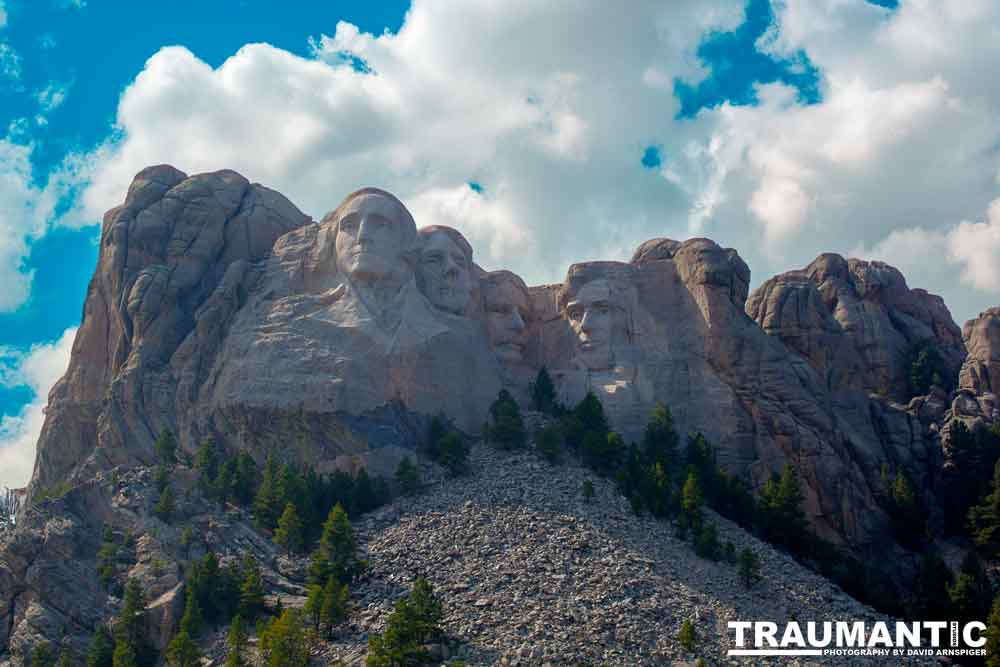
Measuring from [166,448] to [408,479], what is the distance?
993 cm

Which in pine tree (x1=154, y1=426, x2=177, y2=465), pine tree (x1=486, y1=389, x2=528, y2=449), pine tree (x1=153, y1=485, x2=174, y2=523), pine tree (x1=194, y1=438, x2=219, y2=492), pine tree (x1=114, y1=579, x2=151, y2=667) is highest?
pine tree (x1=486, y1=389, x2=528, y2=449)

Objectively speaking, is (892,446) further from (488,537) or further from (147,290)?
(147,290)

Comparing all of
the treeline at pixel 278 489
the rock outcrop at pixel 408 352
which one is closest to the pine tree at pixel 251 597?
the treeline at pixel 278 489

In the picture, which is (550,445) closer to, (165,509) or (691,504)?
(691,504)

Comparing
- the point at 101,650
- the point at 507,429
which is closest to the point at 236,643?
the point at 101,650

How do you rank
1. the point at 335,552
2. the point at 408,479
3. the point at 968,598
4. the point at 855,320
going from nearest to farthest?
1. the point at 335,552
2. the point at 968,598
3. the point at 408,479
4. the point at 855,320

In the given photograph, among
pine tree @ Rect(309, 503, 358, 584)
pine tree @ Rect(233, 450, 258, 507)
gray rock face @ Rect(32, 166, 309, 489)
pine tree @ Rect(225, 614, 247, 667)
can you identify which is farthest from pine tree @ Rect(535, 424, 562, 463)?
pine tree @ Rect(225, 614, 247, 667)

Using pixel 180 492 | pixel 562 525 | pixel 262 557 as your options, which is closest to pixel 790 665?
pixel 562 525

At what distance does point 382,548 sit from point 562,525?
6.00 metres

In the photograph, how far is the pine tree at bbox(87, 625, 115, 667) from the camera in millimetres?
52344

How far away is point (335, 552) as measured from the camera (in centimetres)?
5472

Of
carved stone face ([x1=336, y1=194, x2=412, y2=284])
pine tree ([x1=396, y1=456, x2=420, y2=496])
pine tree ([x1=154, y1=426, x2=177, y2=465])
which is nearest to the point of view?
pine tree ([x1=396, y1=456, x2=420, y2=496])

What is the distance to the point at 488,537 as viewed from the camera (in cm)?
5644

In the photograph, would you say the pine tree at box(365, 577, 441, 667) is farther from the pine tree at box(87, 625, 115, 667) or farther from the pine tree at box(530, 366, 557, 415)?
the pine tree at box(530, 366, 557, 415)
